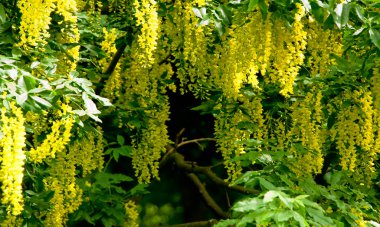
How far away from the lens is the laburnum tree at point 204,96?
13.0ft

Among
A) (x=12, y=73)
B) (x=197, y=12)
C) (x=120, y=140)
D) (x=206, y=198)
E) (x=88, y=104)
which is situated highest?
(x=197, y=12)

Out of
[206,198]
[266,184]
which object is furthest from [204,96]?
[206,198]

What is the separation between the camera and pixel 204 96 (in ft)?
19.1

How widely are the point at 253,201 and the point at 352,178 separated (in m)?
1.95

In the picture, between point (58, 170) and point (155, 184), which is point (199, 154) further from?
point (58, 170)

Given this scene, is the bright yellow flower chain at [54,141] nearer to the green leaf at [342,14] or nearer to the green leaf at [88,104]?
the green leaf at [88,104]

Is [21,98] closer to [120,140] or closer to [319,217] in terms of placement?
[319,217]

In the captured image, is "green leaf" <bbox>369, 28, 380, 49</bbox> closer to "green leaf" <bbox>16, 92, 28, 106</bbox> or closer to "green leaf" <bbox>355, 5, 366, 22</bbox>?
"green leaf" <bbox>355, 5, 366, 22</bbox>

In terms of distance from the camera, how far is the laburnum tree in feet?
13.0

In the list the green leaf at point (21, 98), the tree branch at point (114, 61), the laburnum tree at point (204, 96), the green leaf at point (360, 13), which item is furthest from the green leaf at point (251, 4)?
the tree branch at point (114, 61)

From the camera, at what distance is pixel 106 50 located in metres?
5.42

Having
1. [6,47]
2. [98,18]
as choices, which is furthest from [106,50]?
[6,47]

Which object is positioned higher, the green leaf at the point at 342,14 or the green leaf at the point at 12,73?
the green leaf at the point at 342,14

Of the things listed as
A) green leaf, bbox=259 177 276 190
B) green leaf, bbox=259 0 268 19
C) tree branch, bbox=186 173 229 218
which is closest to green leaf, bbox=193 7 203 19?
green leaf, bbox=259 0 268 19
